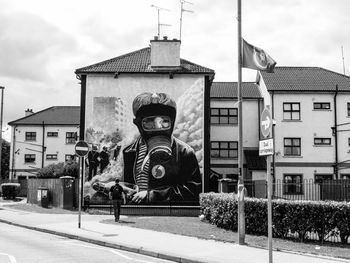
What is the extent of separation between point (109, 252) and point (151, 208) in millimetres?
17511

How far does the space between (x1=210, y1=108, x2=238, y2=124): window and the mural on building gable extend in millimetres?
9476

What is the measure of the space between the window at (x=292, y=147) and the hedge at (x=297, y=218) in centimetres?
2332

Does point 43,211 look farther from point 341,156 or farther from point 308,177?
point 341,156

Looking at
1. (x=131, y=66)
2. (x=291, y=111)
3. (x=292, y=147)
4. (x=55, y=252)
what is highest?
(x=131, y=66)

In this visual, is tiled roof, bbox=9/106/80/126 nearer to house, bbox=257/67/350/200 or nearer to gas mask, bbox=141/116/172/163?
house, bbox=257/67/350/200

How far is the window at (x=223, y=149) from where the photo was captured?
40531 mm

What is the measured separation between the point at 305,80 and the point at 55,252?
1316 inches

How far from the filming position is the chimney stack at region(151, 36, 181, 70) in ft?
106

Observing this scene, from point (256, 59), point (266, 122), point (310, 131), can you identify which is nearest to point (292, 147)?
point (310, 131)

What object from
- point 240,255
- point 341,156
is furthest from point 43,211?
point 341,156

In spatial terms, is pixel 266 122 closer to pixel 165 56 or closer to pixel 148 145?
pixel 148 145

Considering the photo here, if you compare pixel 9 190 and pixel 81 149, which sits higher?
pixel 81 149

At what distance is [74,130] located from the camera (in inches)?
2397

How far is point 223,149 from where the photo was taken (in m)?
40.7
